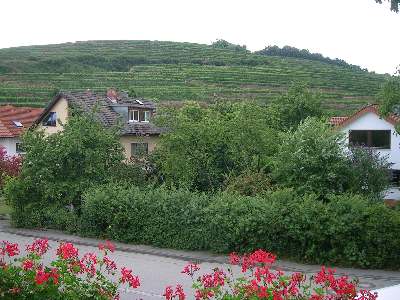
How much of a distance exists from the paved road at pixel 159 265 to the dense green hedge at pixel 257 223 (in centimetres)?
50

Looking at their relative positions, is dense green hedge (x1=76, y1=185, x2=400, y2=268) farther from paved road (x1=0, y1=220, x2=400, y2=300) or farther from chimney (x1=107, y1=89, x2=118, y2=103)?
chimney (x1=107, y1=89, x2=118, y2=103)

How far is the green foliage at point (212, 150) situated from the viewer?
28.2m

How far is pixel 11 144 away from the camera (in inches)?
2008

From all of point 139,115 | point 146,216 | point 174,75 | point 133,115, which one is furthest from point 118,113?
point 174,75

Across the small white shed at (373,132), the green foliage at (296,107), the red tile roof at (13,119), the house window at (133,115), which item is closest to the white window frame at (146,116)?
the house window at (133,115)

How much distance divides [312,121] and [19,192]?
14.1 meters

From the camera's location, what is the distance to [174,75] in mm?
91125

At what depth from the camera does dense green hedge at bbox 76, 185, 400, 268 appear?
18766 mm

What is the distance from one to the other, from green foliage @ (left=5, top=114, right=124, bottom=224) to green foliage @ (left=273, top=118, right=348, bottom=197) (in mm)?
8014

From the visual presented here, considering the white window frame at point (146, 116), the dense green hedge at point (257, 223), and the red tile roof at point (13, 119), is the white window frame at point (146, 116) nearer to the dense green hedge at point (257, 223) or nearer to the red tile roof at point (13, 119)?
the red tile roof at point (13, 119)

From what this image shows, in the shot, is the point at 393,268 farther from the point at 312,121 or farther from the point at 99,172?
the point at 99,172

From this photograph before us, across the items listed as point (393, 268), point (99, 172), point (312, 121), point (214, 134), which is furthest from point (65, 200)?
point (393, 268)

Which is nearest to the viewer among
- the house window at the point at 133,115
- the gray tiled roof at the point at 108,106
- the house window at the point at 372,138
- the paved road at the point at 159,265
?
the paved road at the point at 159,265

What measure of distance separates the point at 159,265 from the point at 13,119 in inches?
1464
